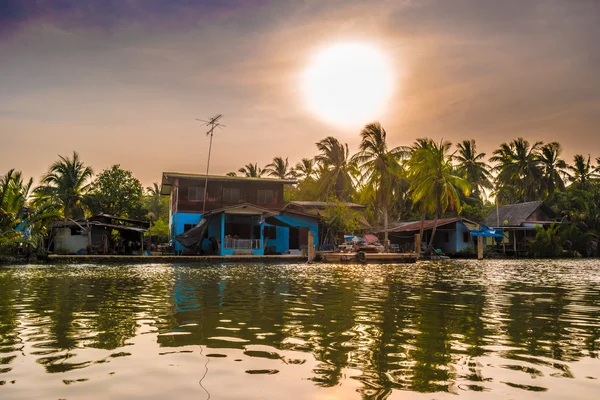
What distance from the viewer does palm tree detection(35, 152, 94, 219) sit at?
134 feet

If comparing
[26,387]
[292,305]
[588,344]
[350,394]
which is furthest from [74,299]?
[588,344]

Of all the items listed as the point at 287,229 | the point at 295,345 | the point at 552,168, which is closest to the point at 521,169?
the point at 552,168

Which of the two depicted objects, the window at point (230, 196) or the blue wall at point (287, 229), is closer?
the blue wall at point (287, 229)

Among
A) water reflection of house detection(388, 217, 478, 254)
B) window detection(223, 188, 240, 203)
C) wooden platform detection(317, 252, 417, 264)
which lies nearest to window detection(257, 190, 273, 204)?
window detection(223, 188, 240, 203)

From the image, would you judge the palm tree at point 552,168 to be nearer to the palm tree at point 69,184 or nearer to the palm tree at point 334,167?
the palm tree at point 334,167

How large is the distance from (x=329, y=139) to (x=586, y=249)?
25866 mm

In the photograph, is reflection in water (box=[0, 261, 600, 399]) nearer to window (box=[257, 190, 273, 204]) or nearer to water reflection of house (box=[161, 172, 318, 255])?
water reflection of house (box=[161, 172, 318, 255])

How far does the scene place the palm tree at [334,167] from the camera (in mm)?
50625

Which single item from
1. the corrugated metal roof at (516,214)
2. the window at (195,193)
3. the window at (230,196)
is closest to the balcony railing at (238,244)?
the window at (230,196)

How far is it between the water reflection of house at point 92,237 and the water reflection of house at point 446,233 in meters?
22.7

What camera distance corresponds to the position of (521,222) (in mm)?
44906

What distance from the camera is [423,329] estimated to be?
7.12m

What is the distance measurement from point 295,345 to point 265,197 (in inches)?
1333

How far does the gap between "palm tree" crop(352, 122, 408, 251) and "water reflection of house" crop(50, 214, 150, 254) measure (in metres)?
19.6
